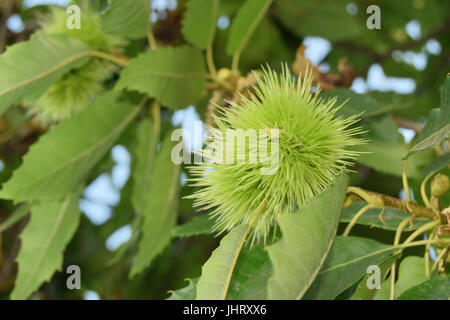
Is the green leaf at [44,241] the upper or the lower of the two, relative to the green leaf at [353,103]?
lower

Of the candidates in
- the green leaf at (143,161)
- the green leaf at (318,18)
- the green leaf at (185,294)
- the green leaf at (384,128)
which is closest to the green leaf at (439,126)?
the green leaf at (384,128)

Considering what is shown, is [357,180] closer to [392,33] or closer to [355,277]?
[392,33]

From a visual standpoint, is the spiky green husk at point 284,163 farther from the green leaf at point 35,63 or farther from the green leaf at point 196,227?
the green leaf at point 35,63

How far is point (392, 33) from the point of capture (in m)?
2.91

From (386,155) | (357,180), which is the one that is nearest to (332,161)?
(386,155)

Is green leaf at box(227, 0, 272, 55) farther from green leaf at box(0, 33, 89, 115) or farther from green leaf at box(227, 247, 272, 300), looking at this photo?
green leaf at box(227, 247, 272, 300)

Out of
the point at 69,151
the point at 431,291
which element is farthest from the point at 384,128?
the point at 69,151

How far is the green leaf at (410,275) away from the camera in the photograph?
1099mm

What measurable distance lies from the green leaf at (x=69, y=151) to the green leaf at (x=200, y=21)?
29 centimetres

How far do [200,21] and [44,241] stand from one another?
2.69 feet

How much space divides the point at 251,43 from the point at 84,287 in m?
1.38

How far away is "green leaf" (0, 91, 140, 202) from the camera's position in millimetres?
1447

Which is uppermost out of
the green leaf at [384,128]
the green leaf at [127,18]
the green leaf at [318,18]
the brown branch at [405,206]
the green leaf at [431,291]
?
the green leaf at [318,18]

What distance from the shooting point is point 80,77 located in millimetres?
1625
